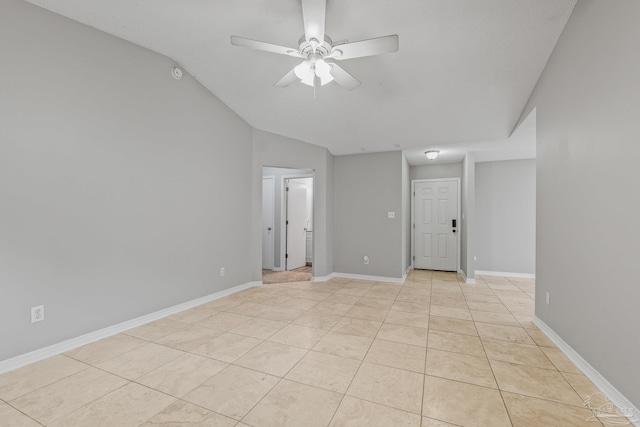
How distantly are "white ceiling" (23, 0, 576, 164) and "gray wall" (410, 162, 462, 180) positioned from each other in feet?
5.69

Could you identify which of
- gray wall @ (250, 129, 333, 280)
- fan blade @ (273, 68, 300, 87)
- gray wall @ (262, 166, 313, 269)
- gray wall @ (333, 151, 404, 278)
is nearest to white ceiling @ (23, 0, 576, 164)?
fan blade @ (273, 68, 300, 87)

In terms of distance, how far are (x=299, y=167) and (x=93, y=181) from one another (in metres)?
3.07

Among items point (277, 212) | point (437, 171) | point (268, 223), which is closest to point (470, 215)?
point (437, 171)

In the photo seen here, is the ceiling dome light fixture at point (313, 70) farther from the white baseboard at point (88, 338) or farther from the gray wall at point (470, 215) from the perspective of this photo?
the gray wall at point (470, 215)

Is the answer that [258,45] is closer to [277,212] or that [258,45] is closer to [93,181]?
[93,181]

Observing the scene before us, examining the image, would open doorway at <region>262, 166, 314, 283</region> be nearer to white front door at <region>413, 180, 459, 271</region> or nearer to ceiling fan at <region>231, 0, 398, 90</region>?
white front door at <region>413, 180, 459, 271</region>

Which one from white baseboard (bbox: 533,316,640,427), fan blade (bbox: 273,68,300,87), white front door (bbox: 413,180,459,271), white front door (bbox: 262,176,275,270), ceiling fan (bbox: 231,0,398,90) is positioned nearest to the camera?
white baseboard (bbox: 533,316,640,427)

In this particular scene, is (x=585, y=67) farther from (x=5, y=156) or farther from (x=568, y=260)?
(x=5, y=156)

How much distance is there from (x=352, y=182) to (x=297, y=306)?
2.78 metres

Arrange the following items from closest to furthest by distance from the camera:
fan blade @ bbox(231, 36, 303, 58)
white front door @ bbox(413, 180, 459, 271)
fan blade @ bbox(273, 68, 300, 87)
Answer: fan blade @ bbox(231, 36, 303, 58) < fan blade @ bbox(273, 68, 300, 87) < white front door @ bbox(413, 180, 459, 271)

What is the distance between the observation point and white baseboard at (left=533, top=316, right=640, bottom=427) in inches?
60.0

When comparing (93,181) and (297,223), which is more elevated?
(93,181)

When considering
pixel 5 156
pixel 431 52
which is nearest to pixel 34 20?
pixel 5 156

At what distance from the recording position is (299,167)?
5078 mm
